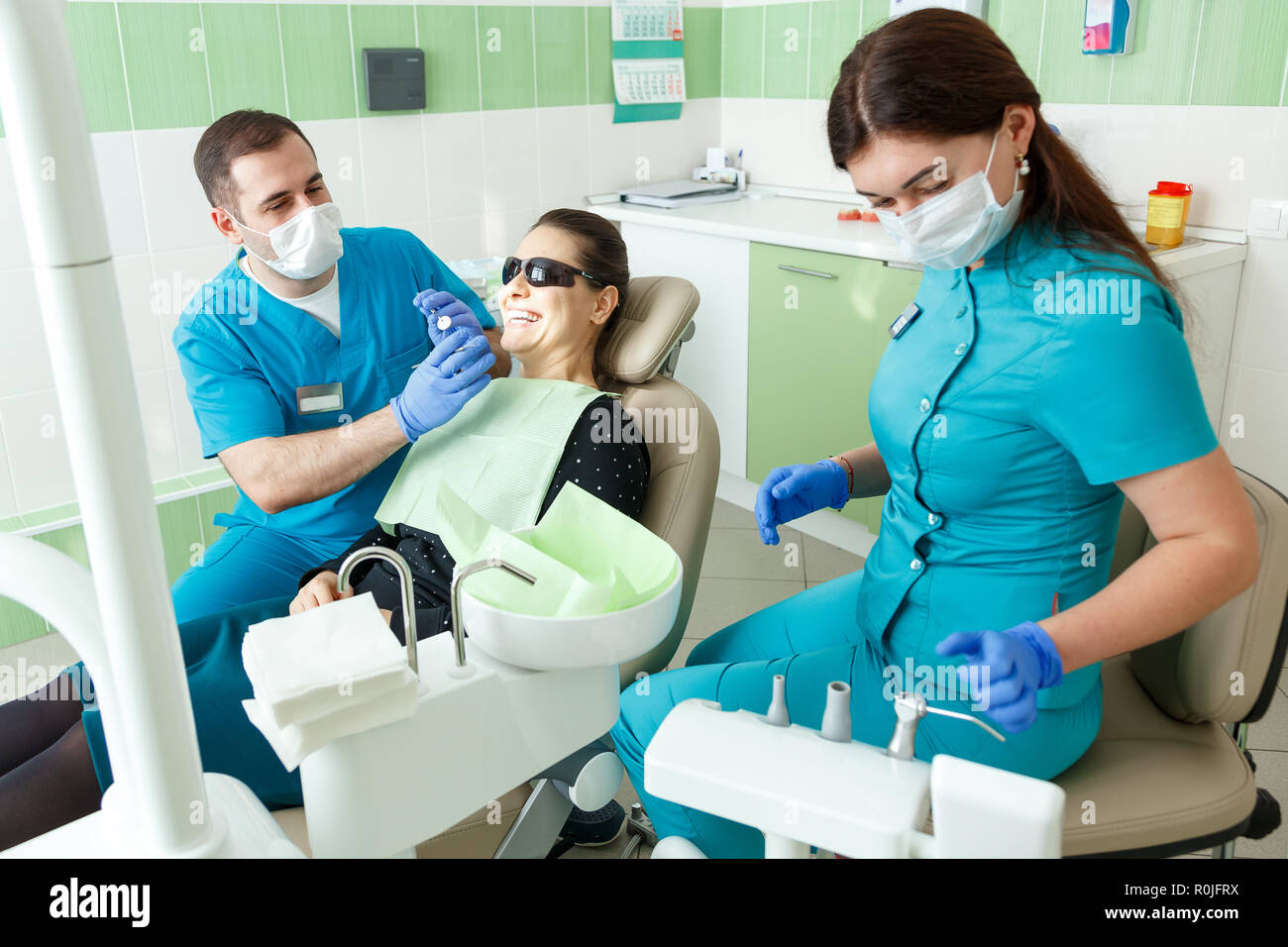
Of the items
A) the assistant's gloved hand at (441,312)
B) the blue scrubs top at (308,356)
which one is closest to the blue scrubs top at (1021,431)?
the assistant's gloved hand at (441,312)

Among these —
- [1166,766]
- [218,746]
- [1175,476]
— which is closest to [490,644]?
[218,746]

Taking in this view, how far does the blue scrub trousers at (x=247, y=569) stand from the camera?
1.73 m

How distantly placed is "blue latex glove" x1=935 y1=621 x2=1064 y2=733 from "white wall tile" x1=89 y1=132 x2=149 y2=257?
2.44 m

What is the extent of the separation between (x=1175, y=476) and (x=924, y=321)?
1.34 feet

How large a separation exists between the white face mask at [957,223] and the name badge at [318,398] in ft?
3.54

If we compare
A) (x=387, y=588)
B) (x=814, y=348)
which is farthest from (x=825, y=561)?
(x=387, y=588)

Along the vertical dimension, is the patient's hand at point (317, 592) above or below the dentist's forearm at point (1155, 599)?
below

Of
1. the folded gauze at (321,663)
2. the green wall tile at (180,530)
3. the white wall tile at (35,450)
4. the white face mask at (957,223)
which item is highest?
the white face mask at (957,223)

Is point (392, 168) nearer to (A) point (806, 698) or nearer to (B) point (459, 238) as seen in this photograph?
(B) point (459, 238)

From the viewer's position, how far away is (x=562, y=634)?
84 centimetres

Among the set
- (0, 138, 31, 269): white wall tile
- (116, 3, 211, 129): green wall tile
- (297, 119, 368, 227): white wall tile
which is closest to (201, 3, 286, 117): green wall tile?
(116, 3, 211, 129): green wall tile

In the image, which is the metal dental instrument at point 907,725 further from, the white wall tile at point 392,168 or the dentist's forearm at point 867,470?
the white wall tile at point 392,168

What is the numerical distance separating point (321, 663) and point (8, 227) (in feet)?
7.69

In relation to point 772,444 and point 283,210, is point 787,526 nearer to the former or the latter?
point 772,444
